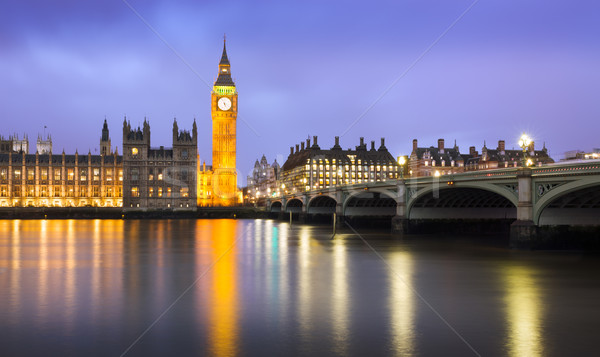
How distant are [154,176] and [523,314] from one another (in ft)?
475

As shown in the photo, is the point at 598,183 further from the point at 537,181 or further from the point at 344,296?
the point at 344,296

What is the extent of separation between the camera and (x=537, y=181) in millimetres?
36250

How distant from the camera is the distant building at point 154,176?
153 meters

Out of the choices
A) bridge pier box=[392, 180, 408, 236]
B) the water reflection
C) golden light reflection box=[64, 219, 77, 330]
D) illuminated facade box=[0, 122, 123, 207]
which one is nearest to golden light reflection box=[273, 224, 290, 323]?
the water reflection

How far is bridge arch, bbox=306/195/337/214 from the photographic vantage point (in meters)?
98.2

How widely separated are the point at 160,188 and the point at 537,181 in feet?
426

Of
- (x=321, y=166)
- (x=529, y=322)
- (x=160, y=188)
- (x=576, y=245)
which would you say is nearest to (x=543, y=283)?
(x=529, y=322)

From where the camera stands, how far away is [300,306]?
1877cm

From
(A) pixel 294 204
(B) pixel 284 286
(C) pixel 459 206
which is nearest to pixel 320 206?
(A) pixel 294 204

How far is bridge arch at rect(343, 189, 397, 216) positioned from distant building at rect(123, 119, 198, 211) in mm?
79016

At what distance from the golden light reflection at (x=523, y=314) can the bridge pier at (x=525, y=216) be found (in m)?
10.2

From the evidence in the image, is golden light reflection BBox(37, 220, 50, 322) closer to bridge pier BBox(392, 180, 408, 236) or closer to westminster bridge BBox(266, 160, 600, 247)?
westminster bridge BBox(266, 160, 600, 247)

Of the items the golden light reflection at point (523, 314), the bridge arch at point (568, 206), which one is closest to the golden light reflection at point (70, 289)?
the golden light reflection at point (523, 314)

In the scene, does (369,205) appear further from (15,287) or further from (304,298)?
(15,287)
